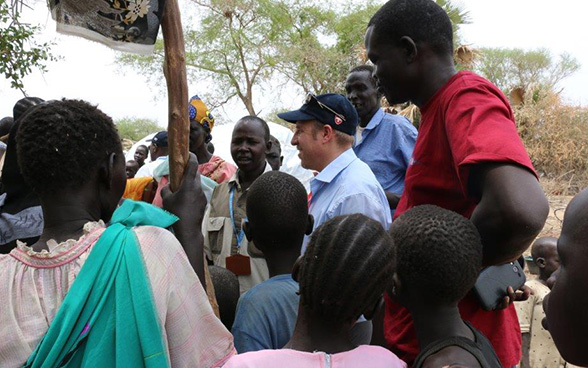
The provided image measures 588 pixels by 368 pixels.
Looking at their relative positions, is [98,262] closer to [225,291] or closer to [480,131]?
[480,131]

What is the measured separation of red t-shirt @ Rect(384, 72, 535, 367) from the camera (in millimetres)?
1752

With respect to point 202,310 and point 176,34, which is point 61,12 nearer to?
point 176,34

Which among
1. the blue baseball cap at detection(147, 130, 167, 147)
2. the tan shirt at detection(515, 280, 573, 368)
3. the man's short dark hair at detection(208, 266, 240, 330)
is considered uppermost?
the blue baseball cap at detection(147, 130, 167, 147)

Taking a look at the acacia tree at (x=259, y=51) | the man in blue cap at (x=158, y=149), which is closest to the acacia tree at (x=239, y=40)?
the acacia tree at (x=259, y=51)

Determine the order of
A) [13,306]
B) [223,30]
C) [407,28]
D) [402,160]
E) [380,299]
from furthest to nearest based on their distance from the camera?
[223,30], [402,160], [407,28], [380,299], [13,306]

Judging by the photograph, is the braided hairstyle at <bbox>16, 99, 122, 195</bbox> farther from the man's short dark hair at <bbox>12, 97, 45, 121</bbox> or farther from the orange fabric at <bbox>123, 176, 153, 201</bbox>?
the orange fabric at <bbox>123, 176, 153, 201</bbox>

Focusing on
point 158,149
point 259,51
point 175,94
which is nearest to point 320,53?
point 259,51

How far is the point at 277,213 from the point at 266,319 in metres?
0.52

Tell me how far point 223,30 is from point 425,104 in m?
20.6

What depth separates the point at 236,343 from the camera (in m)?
2.13

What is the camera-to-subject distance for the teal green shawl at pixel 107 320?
1566mm

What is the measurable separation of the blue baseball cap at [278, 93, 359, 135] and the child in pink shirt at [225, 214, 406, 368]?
1738mm

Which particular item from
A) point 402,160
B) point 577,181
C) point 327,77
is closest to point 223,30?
point 327,77

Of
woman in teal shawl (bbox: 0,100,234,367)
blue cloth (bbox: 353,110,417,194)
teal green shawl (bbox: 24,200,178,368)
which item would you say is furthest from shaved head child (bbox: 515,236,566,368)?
teal green shawl (bbox: 24,200,178,368)
